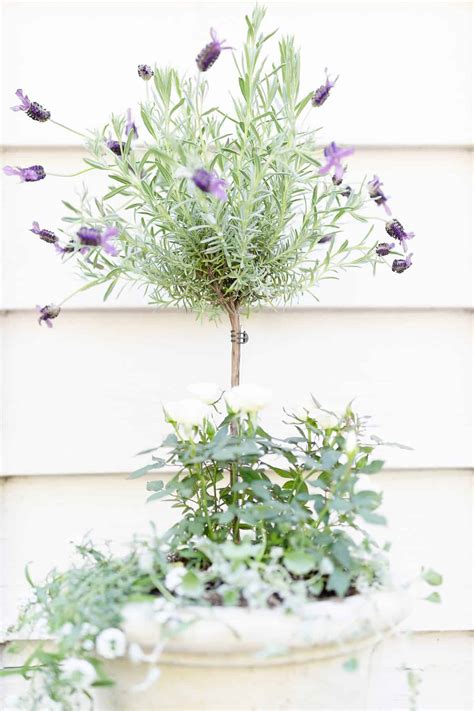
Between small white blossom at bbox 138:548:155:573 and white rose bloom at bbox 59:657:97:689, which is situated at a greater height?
small white blossom at bbox 138:548:155:573

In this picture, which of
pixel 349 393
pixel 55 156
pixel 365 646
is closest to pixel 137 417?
pixel 349 393

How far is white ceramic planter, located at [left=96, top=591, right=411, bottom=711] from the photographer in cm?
88

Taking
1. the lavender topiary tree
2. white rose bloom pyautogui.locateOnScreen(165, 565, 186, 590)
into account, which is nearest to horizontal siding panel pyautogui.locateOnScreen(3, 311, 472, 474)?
the lavender topiary tree

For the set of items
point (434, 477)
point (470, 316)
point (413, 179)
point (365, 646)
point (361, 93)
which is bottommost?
point (365, 646)

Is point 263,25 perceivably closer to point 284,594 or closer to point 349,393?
point 349,393

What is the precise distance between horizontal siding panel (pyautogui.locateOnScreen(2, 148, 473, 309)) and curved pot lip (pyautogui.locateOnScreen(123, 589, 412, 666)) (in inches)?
24.7

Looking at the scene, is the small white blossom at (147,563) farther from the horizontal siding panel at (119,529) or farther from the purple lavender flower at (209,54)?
the purple lavender flower at (209,54)

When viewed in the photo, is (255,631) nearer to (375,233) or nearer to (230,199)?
(230,199)

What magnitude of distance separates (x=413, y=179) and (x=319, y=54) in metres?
0.29

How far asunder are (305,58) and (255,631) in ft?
3.38

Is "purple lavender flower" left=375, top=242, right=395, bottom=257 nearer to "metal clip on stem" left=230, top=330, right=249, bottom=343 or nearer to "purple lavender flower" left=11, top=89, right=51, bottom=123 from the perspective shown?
"metal clip on stem" left=230, top=330, right=249, bottom=343

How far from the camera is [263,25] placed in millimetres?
1406

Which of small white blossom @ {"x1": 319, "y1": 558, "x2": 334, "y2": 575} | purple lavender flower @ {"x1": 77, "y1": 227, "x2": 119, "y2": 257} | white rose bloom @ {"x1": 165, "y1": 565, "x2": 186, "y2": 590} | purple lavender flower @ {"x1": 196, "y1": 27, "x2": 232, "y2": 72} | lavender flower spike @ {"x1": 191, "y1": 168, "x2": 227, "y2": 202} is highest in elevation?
purple lavender flower @ {"x1": 196, "y1": 27, "x2": 232, "y2": 72}

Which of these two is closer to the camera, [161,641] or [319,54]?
[161,641]
